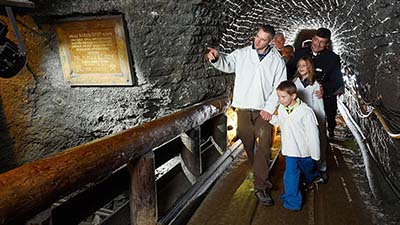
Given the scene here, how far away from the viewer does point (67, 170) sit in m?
1.40

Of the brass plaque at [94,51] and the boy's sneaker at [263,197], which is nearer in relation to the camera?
the boy's sneaker at [263,197]

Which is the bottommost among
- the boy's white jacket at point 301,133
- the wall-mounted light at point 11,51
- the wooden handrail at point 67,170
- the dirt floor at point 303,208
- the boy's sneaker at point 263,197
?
the dirt floor at point 303,208

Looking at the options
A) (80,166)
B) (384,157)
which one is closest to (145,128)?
(80,166)

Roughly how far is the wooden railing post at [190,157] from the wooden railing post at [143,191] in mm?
915

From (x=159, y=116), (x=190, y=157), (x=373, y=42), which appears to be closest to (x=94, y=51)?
(x=159, y=116)

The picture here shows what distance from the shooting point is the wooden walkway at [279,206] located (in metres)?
2.42

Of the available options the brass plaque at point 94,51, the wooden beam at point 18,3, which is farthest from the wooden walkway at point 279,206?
the wooden beam at point 18,3

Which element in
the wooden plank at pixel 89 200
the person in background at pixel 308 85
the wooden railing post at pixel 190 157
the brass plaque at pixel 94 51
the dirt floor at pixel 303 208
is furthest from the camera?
the brass plaque at pixel 94 51

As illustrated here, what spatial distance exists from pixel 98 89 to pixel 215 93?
1.85m

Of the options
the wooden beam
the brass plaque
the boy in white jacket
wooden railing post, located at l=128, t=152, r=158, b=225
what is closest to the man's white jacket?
the boy in white jacket

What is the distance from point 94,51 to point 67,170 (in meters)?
2.97

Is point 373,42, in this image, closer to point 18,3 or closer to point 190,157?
point 190,157

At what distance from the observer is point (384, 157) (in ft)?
10.2

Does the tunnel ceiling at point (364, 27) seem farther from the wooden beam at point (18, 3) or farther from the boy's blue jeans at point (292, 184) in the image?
the wooden beam at point (18, 3)
